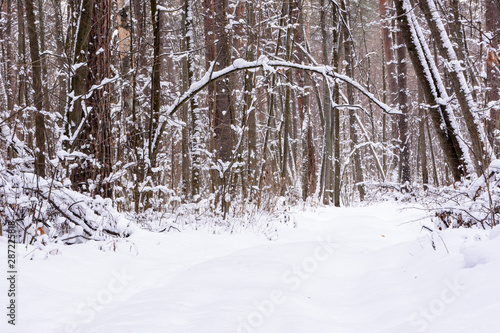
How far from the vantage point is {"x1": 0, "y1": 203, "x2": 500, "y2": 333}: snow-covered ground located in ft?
6.16

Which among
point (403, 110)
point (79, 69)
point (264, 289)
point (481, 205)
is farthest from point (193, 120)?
point (403, 110)

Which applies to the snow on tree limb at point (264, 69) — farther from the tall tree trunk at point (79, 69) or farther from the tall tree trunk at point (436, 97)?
the tall tree trunk at point (79, 69)

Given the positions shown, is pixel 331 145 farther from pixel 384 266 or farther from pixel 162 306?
pixel 162 306

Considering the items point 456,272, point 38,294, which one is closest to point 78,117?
point 38,294

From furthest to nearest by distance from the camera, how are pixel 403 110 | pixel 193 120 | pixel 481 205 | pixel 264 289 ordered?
pixel 403 110 < pixel 193 120 < pixel 481 205 < pixel 264 289

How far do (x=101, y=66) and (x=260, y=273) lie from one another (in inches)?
140

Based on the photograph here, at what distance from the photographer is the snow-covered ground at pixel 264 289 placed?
1877mm

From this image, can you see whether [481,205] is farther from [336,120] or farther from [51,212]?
[336,120]

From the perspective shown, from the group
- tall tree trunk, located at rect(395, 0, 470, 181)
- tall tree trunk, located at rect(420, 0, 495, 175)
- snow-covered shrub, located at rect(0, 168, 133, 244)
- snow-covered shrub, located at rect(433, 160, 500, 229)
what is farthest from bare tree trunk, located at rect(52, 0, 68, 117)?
tall tree trunk, located at rect(420, 0, 495, 175)

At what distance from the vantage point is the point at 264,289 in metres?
2.54

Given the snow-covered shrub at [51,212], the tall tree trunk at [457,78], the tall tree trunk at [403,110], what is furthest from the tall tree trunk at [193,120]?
the tall tree trunk at [403,110]

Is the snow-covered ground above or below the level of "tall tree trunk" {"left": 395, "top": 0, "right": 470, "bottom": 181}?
below

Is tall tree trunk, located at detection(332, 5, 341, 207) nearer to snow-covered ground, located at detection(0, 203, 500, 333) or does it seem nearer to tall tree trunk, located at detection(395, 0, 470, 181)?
tall tree trunk, located at detection(395, 0, 470, 181)

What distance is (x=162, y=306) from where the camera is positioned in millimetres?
2102
